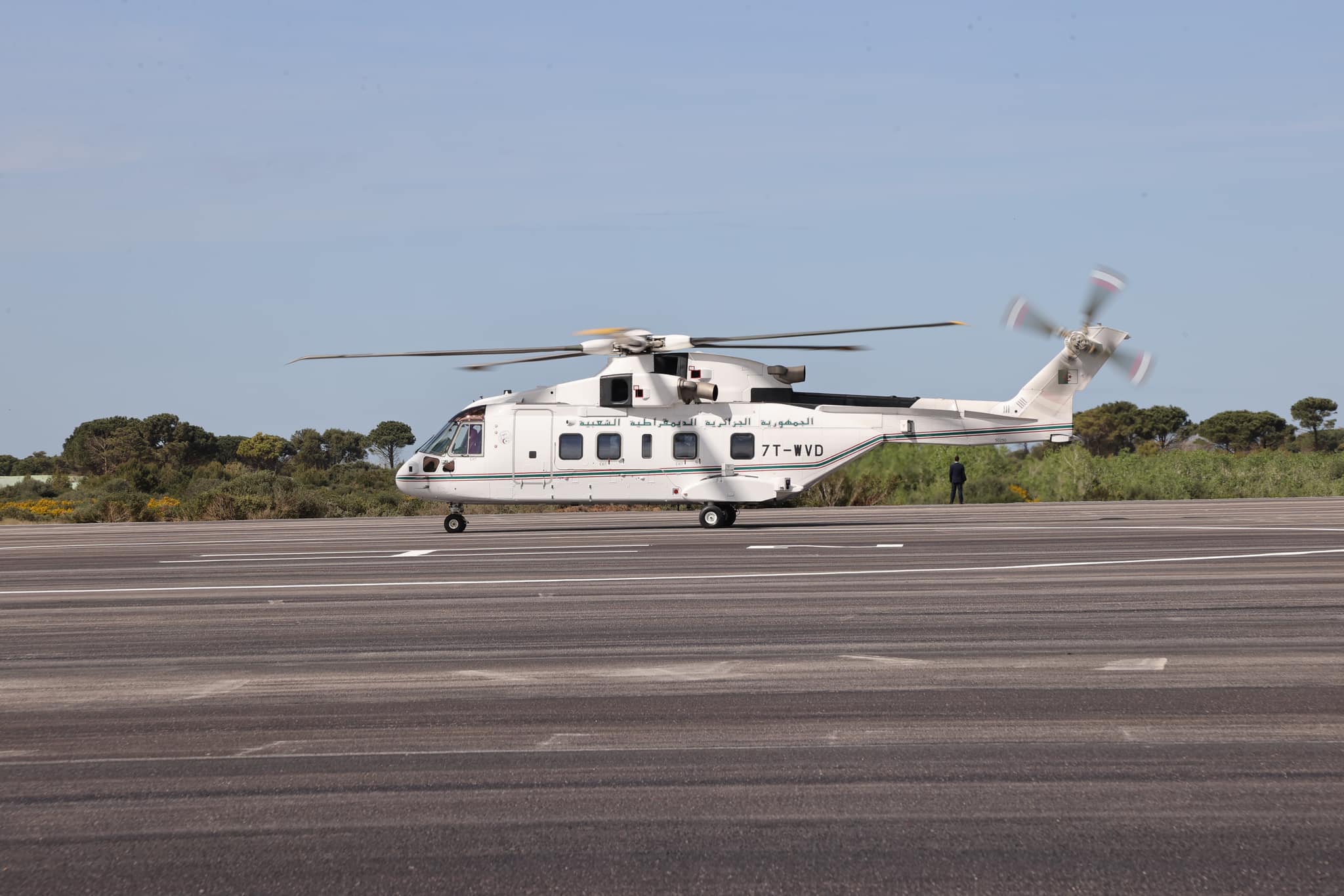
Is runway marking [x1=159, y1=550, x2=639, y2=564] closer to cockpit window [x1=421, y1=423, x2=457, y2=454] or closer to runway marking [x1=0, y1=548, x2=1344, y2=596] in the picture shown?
runway marking [x1=0, y1=548, x2=1344, y2=596]

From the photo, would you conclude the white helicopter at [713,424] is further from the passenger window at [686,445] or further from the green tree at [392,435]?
the green tree at [392,435]

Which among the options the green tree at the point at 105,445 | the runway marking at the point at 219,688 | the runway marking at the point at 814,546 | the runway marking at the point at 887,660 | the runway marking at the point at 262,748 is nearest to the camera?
the runway marking at the point at 262,748

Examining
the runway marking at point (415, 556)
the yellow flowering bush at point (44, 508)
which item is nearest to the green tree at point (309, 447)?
the yellow flowering bush at point (44, 508)

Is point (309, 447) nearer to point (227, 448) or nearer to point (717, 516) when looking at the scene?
point (227, 448)

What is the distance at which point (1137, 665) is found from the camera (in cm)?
791

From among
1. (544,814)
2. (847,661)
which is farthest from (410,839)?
(847,661)

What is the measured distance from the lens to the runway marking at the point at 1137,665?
7754mm

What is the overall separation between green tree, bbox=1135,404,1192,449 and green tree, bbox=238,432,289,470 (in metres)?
76.1

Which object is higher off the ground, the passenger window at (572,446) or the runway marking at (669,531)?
the passenger window at (572,446)

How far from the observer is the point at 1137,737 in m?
5.96

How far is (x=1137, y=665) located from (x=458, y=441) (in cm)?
2134

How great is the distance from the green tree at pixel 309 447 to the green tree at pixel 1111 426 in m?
67.6

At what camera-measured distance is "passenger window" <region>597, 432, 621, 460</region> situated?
1056 inches

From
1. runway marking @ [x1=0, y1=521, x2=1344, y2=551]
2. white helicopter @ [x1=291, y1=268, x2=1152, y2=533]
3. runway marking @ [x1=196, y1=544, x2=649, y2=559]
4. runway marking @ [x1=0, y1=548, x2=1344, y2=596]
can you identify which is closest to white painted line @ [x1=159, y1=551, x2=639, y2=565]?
runway marking @ [x1=196, y1=544, x2=649, y2=559]
